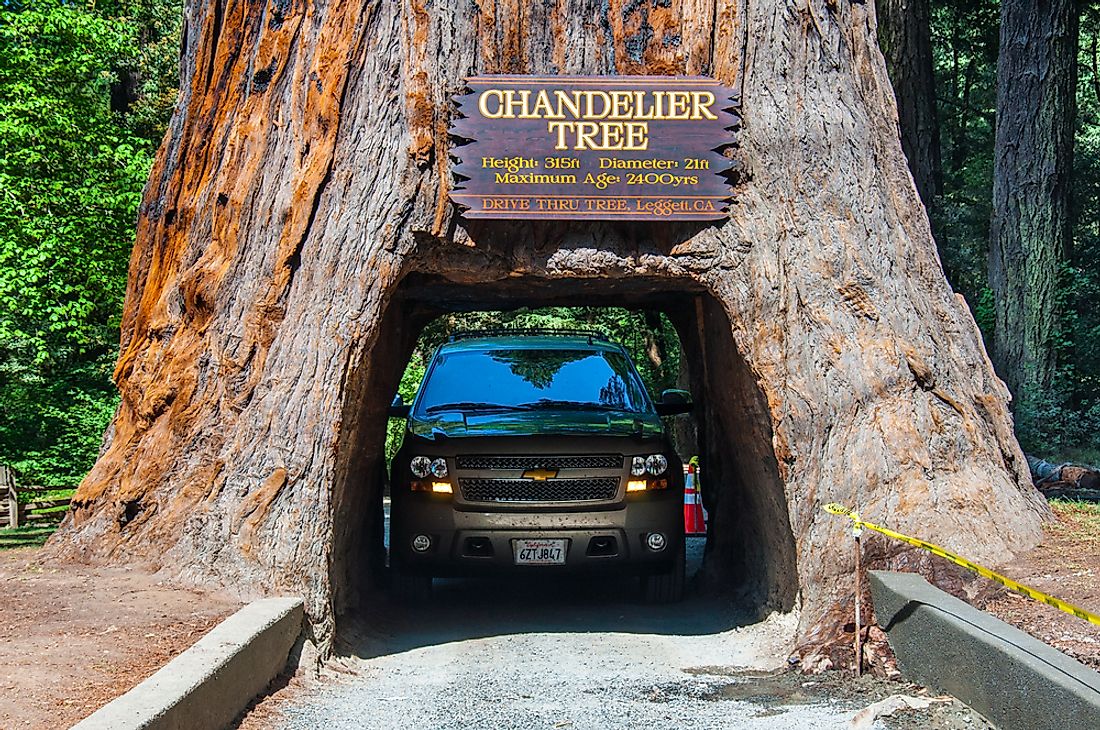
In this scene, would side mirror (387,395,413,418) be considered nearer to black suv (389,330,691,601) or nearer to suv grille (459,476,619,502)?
black suv (389,330,691,601)

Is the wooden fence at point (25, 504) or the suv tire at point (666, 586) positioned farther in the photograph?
the wooden fence at point (25, 504)

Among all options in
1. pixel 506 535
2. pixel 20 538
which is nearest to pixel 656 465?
pixel 506 535

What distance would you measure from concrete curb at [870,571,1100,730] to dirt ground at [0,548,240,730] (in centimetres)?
361

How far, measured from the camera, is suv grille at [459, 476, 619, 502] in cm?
862

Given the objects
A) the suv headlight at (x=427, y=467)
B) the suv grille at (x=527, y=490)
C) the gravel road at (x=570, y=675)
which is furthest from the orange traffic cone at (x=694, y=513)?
the suv headlight at (x=427, y=467)

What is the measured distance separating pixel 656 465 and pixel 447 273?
2.24 metres

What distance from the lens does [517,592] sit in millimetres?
10234

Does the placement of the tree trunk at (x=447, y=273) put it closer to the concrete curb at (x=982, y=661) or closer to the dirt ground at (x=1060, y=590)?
the dirt ground at (x=1060, y=590)

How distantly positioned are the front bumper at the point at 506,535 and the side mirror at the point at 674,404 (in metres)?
1.35

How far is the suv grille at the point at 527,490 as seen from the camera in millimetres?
8625

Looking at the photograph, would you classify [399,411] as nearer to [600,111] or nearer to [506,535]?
[506,535]

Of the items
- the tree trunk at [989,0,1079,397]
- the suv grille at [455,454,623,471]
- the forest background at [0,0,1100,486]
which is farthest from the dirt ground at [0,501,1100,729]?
the tree trunk at [989,0,1079,397]

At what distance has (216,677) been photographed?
502 cm

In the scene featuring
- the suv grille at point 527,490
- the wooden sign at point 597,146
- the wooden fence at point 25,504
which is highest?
the wooden sign at point 597,146
